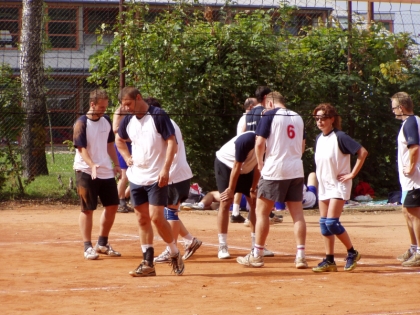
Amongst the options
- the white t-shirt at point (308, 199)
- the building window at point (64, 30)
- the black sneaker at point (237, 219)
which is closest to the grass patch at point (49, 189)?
the building window at point (64, 30)

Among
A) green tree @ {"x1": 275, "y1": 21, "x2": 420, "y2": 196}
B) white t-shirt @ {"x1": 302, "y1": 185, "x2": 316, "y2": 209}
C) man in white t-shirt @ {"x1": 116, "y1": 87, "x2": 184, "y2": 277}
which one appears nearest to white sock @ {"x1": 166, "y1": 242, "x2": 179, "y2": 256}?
man in white t-shirt @ {"x1": 116, "y1": 87, "x2": 184, "y2": 277}

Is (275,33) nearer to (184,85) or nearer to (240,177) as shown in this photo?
(184,85)

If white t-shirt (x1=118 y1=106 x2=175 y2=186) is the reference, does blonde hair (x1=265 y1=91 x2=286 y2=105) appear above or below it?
above

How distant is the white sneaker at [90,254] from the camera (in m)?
9.12

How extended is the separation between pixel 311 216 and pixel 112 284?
6.82 metres

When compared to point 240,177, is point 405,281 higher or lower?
lower

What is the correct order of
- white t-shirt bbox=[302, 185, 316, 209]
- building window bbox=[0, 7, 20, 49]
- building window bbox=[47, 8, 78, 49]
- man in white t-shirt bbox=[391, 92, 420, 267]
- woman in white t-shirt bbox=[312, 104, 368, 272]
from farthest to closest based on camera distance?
building window bbox=[0, 7, 20, 49]
building window bbox=[47, 8, 78, 49]
white t-shirt bbox=[302, 185, 316, 209]
man in white t-shirt bbox=[391, 92, 420, 267]
woman in white t-shirt bbox=[312, 104, 368, 272]

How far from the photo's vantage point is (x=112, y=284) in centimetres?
762

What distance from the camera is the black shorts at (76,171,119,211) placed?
9297 mm

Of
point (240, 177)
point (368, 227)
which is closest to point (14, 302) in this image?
point (240, 177)

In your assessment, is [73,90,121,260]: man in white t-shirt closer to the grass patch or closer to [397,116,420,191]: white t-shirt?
[397,116,420,191]: white t-shirt

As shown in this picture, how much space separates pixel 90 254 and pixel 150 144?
182 centimetres

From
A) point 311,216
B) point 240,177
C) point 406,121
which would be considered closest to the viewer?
point 406,121

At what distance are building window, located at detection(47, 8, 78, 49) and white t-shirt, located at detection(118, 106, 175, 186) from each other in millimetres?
8608
